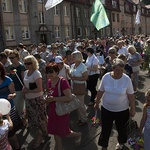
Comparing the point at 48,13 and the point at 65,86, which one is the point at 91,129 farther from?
the point at 48,13

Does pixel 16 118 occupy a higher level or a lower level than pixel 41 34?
lower

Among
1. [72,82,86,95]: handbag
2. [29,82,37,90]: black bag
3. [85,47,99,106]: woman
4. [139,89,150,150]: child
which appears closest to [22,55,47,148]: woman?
[29,82,37,90]: black bag

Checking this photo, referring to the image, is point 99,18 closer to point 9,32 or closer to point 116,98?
point 116,98

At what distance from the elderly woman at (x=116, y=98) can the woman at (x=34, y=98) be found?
1223 mm

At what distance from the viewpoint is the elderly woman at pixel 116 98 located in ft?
11.6

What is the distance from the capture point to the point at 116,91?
3551mm

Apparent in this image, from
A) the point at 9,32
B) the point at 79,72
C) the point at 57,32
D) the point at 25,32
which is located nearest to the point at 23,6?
the point at 25,32

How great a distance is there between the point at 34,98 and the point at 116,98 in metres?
1.63

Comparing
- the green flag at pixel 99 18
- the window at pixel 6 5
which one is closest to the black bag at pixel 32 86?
the green flag at pixel 99 18

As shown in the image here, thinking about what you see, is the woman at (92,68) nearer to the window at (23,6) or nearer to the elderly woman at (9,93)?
the elderly woman at (9,93)

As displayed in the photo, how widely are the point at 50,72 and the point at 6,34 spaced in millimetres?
19570

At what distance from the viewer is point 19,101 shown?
16.8 feet

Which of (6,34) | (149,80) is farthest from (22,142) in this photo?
(6,34)

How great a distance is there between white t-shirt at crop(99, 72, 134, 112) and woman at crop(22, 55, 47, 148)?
126cm
